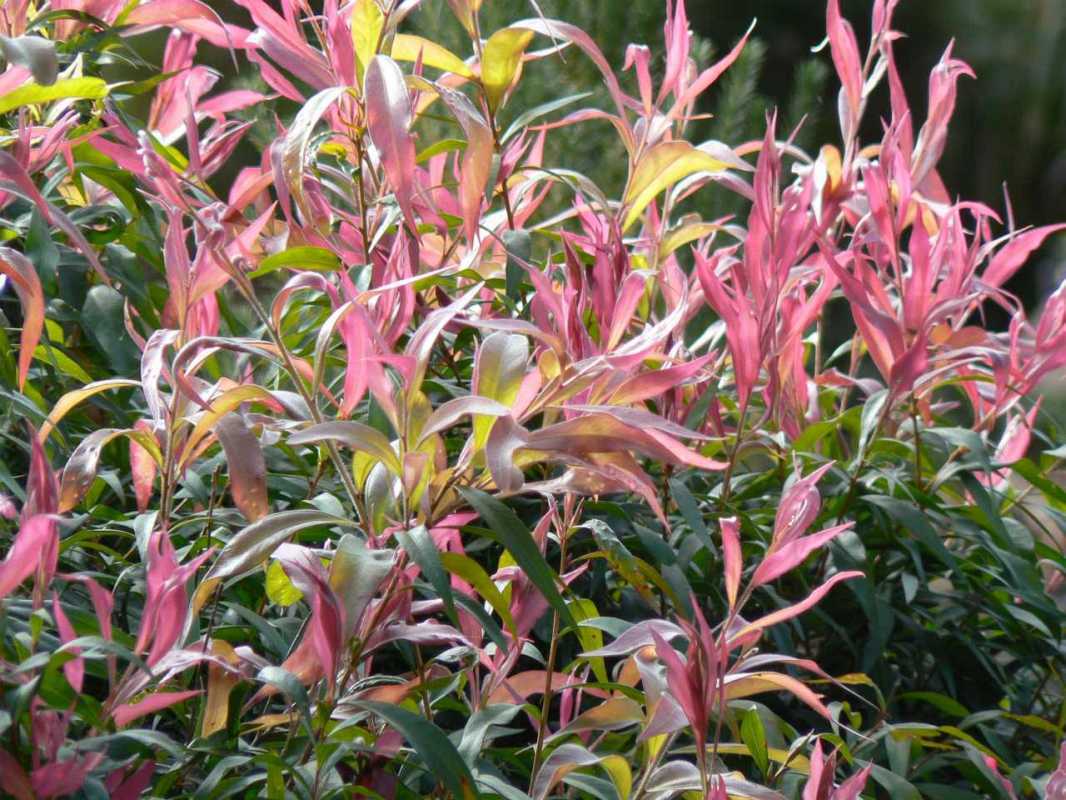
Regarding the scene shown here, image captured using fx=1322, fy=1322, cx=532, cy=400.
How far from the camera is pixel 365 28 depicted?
0.73m

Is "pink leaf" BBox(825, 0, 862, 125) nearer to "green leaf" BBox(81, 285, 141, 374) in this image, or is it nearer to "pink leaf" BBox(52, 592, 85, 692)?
"green leaf" BBox(81, 285, 141, 374)

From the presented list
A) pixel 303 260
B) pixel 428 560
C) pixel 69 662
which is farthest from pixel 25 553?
pixel 303 260

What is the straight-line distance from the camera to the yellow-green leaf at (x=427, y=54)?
80cm

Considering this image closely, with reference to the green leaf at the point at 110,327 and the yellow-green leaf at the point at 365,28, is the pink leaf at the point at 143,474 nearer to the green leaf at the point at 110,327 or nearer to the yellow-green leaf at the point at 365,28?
the green leaf at the point at 110,327

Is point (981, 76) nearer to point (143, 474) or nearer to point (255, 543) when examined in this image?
point (143, 474)

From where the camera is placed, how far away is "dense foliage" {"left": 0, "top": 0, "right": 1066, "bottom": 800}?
21.8 inches

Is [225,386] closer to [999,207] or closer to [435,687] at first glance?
[435,687]

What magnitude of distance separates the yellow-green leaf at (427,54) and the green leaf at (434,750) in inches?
16.1

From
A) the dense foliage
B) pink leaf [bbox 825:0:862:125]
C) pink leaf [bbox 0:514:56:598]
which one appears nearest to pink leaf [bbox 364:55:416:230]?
the dense foliage

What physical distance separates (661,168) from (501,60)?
11 cm

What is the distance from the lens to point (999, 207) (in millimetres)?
5977

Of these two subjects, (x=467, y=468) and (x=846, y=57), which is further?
(x=846, y=57)

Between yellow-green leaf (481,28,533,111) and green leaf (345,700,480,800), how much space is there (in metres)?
0.39

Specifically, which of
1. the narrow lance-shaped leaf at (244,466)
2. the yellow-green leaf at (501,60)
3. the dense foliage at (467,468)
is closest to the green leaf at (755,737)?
the dense foliage at (467,468)
